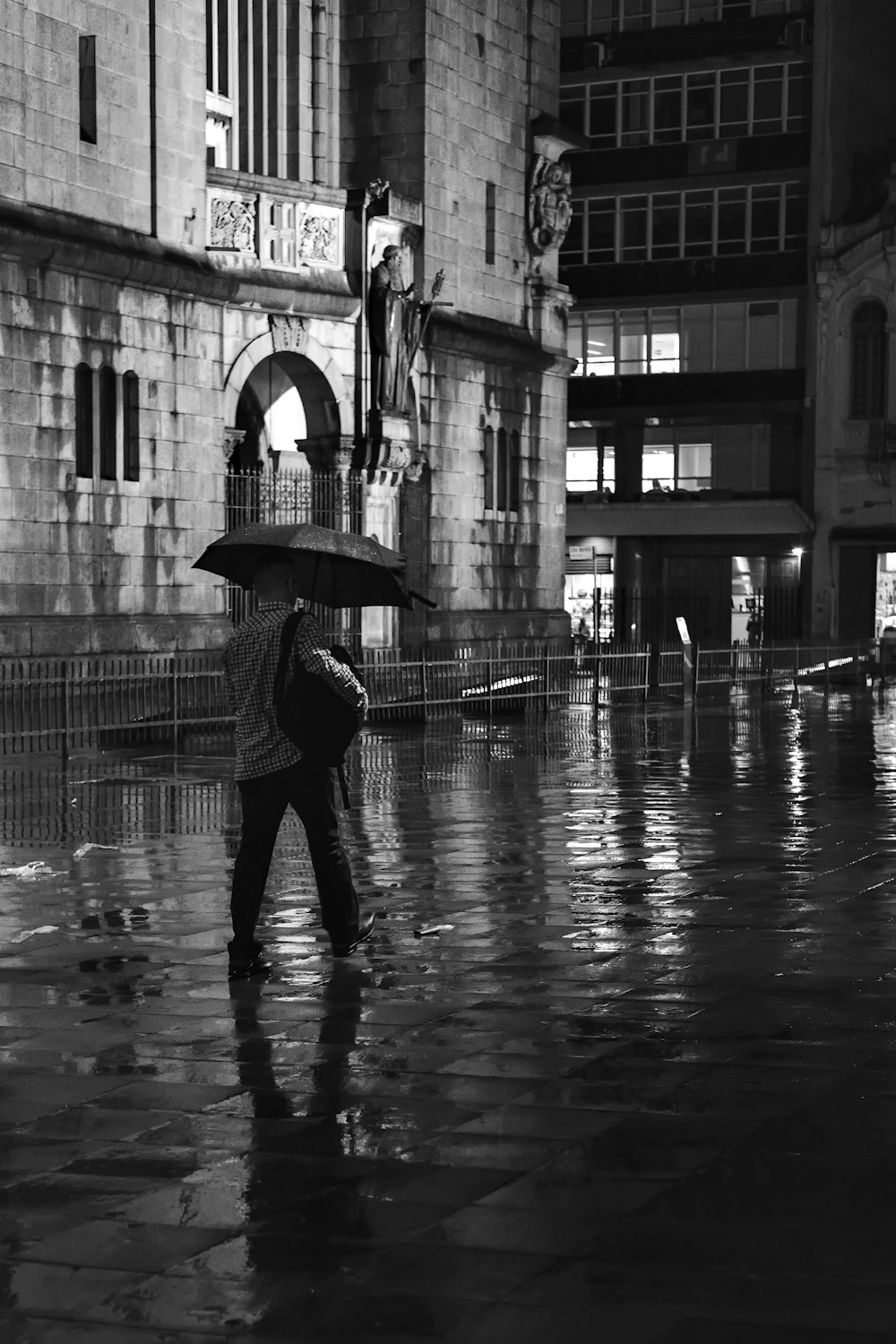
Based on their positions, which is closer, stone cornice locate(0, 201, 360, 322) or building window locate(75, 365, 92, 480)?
stone cornice locate(0, 201, 360, 322)

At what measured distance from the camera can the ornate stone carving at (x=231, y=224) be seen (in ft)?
100

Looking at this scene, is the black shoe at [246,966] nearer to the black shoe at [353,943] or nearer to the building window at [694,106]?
the black shoe at [353,943]

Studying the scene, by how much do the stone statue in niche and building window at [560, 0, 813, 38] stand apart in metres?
28.3

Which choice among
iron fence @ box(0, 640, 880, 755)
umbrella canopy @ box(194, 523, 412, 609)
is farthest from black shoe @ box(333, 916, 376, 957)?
iron fence @ box(0, 640, 880, 755)

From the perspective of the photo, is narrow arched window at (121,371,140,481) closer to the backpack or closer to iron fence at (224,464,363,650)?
iron fence at (224,464,363,650)

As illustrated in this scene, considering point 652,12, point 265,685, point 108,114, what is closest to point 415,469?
point 108,114

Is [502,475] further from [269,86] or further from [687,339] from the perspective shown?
[687,339]

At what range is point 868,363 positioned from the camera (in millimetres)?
59500

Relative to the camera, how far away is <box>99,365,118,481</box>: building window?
2820 cm

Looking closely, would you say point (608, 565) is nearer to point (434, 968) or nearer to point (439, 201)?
point (439, 201)

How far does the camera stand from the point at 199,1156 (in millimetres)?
6434

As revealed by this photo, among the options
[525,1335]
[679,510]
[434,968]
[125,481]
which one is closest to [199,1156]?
[525,1335]

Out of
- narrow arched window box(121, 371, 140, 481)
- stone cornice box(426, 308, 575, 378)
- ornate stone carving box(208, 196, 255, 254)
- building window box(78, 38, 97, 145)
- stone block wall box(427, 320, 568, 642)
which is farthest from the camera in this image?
stone block wall box(427, 320, 568, 642)

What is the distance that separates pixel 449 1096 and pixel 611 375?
56943mm
